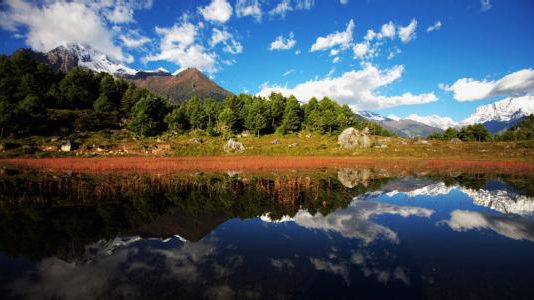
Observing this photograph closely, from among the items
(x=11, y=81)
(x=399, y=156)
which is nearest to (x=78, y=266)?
→ (x=399, y=156)

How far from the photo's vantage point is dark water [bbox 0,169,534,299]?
28.2 ft

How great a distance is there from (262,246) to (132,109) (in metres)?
110

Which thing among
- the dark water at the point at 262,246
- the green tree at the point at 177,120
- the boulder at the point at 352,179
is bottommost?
the boulder at the point at 352,179

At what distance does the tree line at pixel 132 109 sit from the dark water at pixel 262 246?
84819mm

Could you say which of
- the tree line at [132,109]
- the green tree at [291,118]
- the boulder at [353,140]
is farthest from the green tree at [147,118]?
the boulder at [353,140]

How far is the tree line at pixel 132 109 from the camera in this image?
99.9 metres

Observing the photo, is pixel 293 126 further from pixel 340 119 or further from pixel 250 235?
pixel 250 235

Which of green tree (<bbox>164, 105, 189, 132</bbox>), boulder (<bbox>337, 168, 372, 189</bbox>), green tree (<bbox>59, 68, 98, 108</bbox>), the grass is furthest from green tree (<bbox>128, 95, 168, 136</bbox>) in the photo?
boulder (<bbox>337, 168, 372, 189</bbox>)

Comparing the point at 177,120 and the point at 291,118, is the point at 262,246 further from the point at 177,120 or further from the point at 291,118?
the point at 291,118

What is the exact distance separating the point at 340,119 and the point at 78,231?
109 m

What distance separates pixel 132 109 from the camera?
109688 mm

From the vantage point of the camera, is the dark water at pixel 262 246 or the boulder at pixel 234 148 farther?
the boulder at pixel 234 148

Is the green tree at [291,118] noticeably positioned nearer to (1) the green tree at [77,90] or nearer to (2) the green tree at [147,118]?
(2) the green tree at [147,118]

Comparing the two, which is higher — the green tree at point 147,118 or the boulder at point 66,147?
the green tree at point 147,118
